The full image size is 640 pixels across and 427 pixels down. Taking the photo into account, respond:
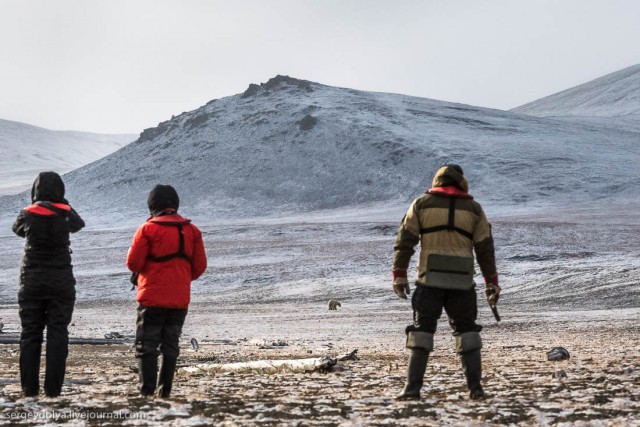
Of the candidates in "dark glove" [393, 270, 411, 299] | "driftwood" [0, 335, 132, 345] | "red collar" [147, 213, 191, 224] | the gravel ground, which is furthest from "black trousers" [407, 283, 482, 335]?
"driftwood" [0, 335, 132, 345]

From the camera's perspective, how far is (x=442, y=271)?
279 inches

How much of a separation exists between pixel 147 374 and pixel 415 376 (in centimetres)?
228

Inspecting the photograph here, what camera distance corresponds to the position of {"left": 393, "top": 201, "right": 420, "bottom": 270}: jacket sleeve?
714cm

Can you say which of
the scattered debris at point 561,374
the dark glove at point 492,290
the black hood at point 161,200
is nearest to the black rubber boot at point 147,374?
the black hood at point 161,200

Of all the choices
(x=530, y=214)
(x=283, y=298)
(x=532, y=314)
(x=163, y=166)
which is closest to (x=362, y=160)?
(x=163, y=166)

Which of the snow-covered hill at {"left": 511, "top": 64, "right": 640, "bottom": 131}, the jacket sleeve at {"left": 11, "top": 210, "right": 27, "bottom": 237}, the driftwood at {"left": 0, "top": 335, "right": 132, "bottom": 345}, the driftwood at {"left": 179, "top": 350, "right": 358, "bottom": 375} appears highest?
the snow-covered hill at {"left": 511, "top": 64, "right": 640, "bottom": 131}

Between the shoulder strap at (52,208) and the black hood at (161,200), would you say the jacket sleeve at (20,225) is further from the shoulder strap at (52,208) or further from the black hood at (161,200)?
the black hood at (161,200)

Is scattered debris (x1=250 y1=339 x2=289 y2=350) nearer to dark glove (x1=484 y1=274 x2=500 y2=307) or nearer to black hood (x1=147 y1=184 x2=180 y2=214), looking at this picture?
black hood (x1=147 y1=184 x2=180 y2=214)

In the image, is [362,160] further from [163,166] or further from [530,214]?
[530,214]

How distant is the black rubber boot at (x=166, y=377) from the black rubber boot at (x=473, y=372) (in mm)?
2457

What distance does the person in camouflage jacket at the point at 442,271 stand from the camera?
7078 millimetres

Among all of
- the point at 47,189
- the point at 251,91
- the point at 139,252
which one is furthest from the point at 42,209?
the point at 251,91

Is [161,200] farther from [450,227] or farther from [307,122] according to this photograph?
[307,122]

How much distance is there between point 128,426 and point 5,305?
31352 mm
